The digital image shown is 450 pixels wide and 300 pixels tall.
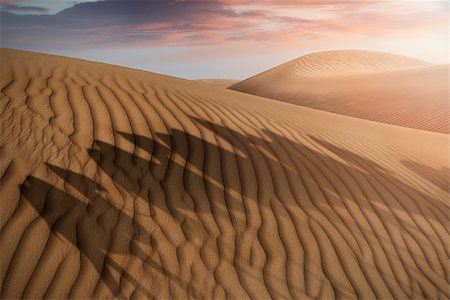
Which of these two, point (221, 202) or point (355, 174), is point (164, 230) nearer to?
point (221, 202)

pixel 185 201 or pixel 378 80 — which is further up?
pixel 185 201

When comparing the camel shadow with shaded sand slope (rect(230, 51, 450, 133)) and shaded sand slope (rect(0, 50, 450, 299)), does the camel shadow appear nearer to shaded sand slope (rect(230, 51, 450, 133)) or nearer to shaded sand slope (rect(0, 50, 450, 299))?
shaded sand slope (rect(0, 50, 450, 299))

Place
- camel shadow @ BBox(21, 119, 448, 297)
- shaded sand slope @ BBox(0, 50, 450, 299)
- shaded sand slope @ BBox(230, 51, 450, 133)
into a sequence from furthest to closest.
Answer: shaded sand slope @ BBox(230, 51, 450, 133) < camel shadow @ BBox(21, 119, 448, 297) < shaded sand slope @ BBox(0, 50, 450, 299)

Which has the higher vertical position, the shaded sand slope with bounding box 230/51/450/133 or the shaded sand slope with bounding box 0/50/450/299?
the shaded sand slope with bounding box 0/50/450/299

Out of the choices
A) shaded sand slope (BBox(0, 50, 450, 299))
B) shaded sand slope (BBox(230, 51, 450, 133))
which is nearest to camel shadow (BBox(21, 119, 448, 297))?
shaded sand slope (BBox(0, 50, 450, 299))

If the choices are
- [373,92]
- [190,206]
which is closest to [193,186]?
[190,206]

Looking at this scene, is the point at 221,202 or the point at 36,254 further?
the point at 221,202

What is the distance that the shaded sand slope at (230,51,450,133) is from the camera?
672 inches

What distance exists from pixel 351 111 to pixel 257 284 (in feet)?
57.5

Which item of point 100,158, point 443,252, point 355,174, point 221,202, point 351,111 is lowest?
point 351,111

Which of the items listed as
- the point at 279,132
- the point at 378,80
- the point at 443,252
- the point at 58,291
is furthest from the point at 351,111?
the point at 58,291

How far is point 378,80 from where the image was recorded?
24109 mm

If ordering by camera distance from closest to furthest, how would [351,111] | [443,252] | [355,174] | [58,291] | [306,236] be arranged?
[58,291] → [306,236] → [443,252] → [355,174] → [351,111]

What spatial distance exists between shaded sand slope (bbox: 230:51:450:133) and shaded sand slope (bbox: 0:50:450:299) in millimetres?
11655
